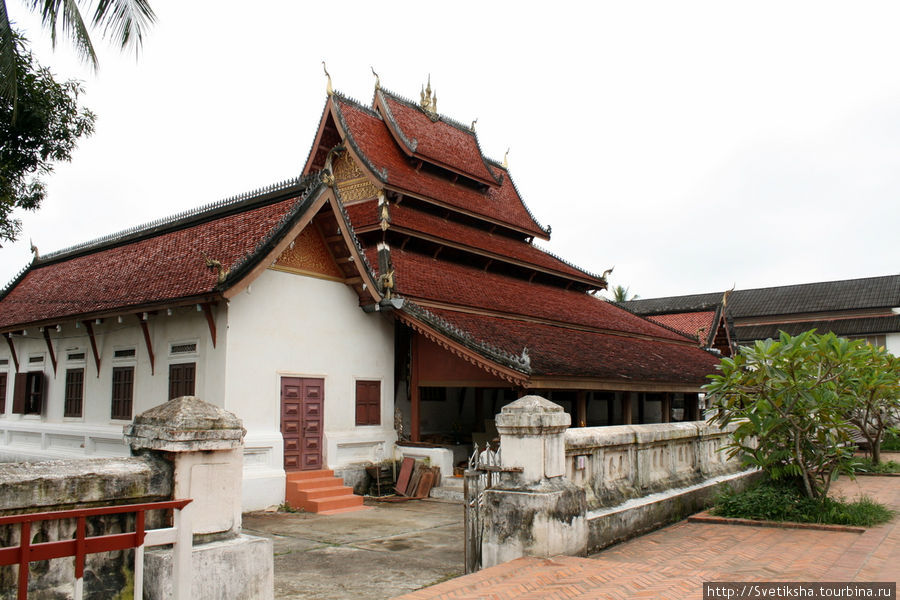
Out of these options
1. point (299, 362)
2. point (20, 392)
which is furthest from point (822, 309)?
point (20, 392)

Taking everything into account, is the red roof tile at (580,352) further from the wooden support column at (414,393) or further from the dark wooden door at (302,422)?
the dark wooden door at (302,422)

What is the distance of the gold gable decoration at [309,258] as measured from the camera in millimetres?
13234

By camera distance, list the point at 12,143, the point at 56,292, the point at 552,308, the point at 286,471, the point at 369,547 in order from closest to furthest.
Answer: the point at 369,547 < the point at 286,471 < the point at 12,143 < the point at 56,292 < the point at 552,308

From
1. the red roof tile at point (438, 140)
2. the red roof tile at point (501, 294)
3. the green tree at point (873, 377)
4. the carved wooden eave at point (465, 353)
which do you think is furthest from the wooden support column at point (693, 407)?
the carved wooden eave at point (465, 353)

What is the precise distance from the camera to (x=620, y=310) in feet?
76.6

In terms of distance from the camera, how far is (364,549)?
9133 mm

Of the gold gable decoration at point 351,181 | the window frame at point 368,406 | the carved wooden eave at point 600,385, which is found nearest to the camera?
the carved wooden eave at point 600,385

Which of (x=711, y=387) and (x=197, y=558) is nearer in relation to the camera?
(x=197, y=558)

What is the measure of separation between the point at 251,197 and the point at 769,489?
10774mm

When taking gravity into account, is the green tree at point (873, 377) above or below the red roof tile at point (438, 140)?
below

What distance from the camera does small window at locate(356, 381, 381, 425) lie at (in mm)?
14414

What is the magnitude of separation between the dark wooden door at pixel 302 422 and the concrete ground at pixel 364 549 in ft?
4.19

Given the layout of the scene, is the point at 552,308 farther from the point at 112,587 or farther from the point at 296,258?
the point at 112,587

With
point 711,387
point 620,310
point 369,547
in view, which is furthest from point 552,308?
point 369,547
